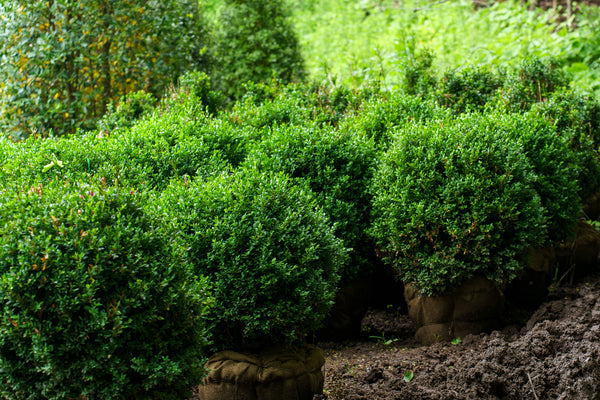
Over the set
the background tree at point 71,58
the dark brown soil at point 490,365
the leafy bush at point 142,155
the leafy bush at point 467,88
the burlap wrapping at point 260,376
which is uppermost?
the background tree at point 71,58

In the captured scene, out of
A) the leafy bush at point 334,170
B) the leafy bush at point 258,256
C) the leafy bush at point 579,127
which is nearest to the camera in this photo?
the leafy bush at point 258,256

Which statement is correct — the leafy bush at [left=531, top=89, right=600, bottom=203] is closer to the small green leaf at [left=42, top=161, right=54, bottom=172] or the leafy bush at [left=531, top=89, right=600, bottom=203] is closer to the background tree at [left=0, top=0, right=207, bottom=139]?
the small green leaf at [left=42, top=161, right=54, bottom=172]

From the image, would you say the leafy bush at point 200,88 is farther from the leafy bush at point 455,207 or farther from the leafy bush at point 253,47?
the leafy bush at point 455,207

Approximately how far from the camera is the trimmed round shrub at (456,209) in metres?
3.89

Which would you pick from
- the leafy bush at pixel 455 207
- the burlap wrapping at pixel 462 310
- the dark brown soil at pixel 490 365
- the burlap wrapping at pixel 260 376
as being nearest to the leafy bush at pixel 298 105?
the leafy bush at pixel 455 207

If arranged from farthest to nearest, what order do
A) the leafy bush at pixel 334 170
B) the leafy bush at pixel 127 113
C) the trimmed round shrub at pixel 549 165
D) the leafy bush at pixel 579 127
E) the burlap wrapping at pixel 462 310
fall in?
the leafy bush at pixel 127 113
the leafy bush at pixel 579 127
the trimmed round shrub at pixel 549 165
the leafy bush at pixel 334 170
the burlap wrapping at pixel 462 310

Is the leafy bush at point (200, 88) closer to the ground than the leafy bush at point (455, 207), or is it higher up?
higher up

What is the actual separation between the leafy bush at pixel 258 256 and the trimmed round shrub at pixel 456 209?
2.73 feet

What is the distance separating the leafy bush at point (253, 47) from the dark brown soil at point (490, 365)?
20.8 feet

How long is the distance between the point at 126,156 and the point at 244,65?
5.54 metres

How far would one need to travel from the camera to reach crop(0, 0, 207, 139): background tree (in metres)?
6.54

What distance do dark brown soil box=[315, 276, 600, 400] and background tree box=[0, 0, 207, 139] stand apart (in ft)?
14.8

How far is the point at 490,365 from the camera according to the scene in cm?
352

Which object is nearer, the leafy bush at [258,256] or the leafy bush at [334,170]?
the leafy bush at [258,256]
